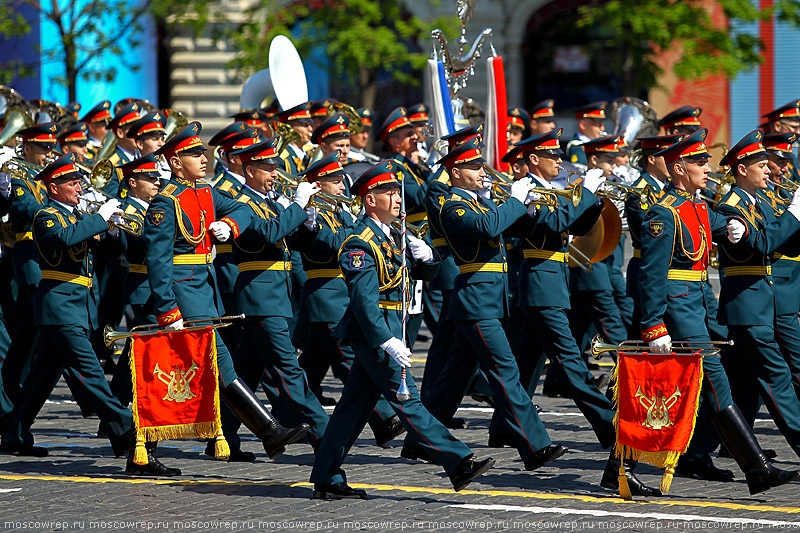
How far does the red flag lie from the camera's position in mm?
6863

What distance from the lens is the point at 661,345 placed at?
7.03m

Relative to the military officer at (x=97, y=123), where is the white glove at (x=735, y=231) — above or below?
below

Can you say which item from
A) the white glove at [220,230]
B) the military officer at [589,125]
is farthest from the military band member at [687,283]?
the military officer at [589,125]

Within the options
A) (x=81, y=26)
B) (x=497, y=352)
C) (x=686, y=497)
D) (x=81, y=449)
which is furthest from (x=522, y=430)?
(x=81, y=26)

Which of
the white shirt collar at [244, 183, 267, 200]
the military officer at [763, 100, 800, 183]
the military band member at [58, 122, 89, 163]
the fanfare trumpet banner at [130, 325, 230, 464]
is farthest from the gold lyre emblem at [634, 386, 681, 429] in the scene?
the military band member at [58, 122, 89, 163]

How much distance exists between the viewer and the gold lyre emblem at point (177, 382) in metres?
7.59

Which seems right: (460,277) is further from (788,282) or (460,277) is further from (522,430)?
(788,282)

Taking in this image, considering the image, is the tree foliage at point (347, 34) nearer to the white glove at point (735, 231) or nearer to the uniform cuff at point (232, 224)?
the uniform cuff at point (232, 224)

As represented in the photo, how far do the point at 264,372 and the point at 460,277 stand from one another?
157cm

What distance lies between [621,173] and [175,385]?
4.58 metres

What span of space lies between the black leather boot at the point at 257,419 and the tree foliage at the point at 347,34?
672 inches

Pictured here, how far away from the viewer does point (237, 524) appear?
661 centimetres

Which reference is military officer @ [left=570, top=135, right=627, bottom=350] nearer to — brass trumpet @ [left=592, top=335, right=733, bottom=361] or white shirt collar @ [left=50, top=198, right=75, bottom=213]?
brass trumpet @ [left=592, top=335, right=733, bottom=361]

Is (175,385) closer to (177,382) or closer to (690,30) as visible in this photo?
(177,382)
